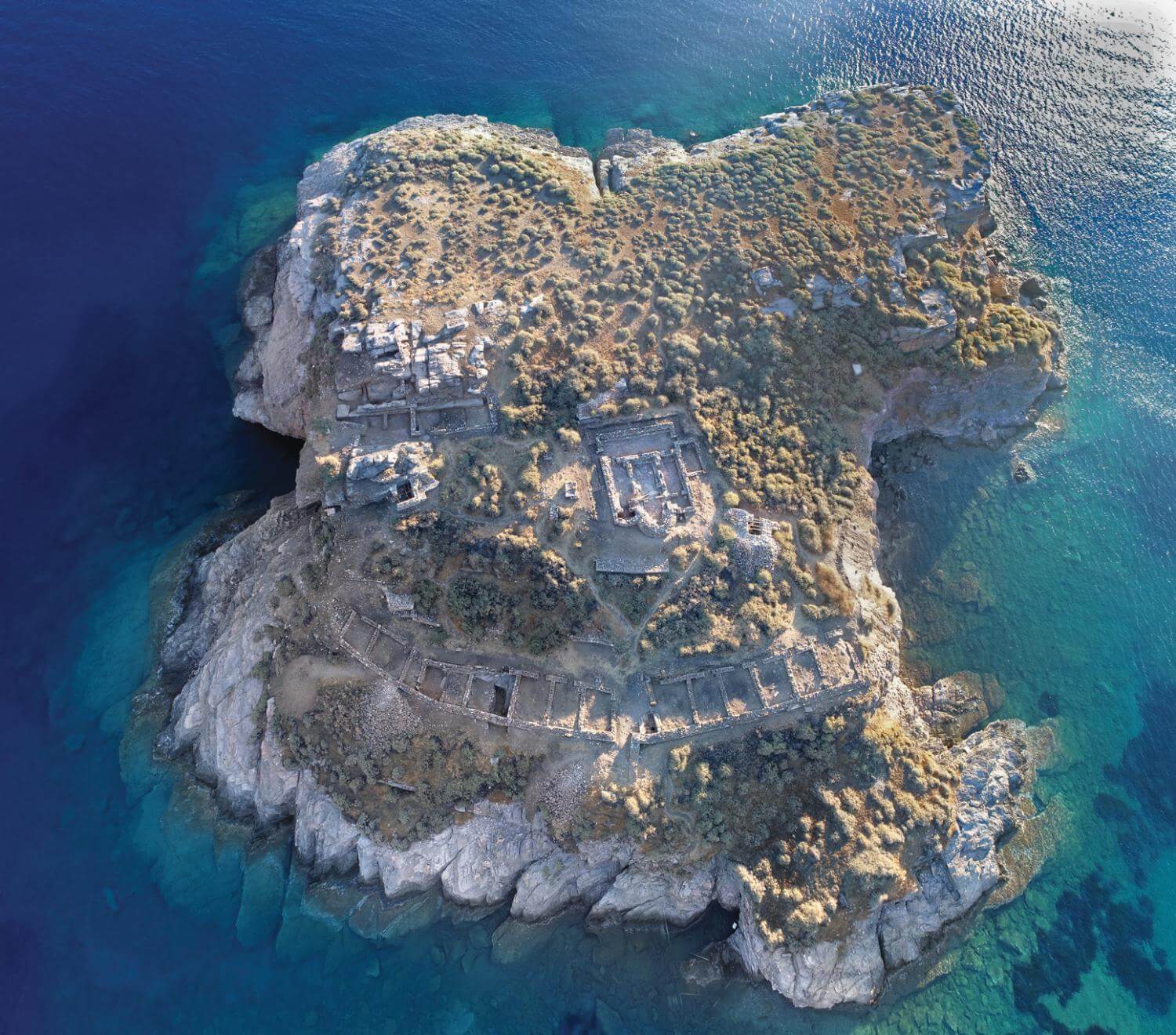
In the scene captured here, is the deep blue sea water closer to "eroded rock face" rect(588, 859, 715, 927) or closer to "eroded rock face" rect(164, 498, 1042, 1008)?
"eroded rock face" rect(588, 859, 715, 927)

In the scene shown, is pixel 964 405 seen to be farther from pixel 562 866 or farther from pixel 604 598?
pixel 562 866

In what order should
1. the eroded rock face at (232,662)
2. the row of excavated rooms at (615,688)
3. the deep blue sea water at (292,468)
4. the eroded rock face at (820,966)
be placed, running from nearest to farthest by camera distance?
1. the eroded rock face at (820,966)
2. the deep blue sea water at (292,468)
3. the row of excavated rooms at (615,688)
4. the eroded rock face at (232,662)

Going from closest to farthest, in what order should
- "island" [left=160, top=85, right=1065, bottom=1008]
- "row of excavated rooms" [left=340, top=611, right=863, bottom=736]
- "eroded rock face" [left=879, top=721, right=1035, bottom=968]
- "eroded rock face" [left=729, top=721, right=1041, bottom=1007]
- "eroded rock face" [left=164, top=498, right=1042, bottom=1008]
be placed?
1. "eroded rock face" [left=729, top=721, right=1041, bottom=1007]
2. "eroded rock face" [left=164, top=498, right=1042, bottom=1008]
3. "island" [left=160, top=85, right=1065, bottom=1008]
4. "eroded rock face" [left=879, top=721, right=1035, bottom=968]
5. "row of excavated rooms" [left=340, top=611, right=863, bottom=736]

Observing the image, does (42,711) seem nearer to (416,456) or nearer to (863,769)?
(416,456)

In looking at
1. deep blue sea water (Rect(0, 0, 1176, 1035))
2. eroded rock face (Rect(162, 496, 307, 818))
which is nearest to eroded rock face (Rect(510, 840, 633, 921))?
deep blue sea water (Rect(0, 0, 1176, 1035))

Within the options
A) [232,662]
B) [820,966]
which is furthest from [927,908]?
[232,662]

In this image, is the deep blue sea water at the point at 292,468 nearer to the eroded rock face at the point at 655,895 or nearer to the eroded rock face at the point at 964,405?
the eroded rock face at the point at 655,895

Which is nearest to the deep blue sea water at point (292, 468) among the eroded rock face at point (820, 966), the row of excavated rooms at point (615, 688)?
the eroded rock face at point (820, 966)

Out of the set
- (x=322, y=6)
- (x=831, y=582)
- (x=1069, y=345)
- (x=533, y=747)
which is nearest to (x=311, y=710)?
Answer: (x=533, y=747)
